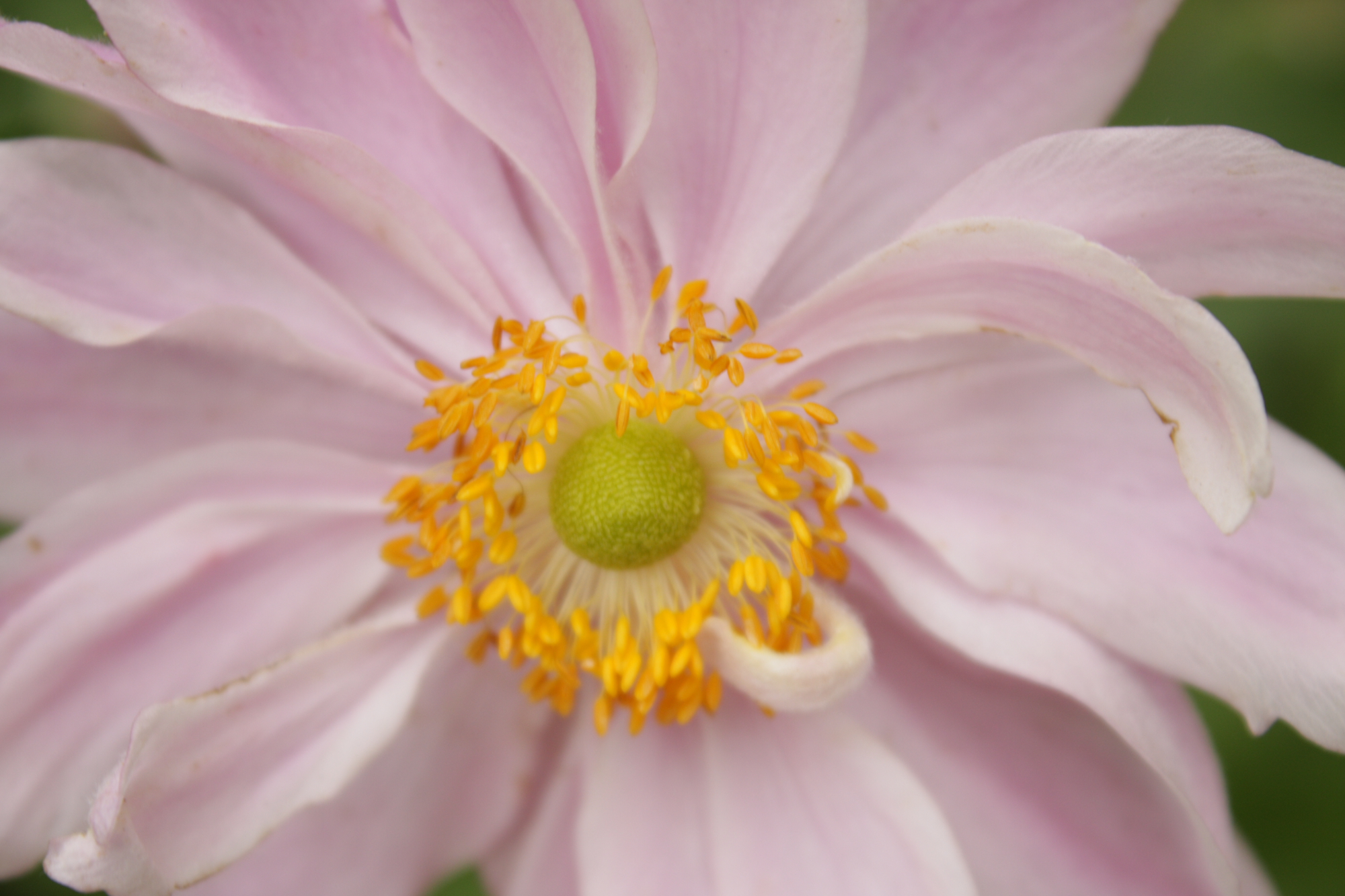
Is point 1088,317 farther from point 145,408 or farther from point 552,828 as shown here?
point 145,408

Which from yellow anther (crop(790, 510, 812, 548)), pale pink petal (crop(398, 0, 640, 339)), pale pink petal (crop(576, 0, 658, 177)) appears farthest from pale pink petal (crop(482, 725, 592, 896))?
pale pink petal (crop(576, 0, 658, 177))

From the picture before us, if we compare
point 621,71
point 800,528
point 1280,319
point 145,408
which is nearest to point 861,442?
point 800,528

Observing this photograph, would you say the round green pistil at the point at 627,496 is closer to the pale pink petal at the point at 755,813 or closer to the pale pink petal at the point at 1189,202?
the pale pink petal at the point at 755,813

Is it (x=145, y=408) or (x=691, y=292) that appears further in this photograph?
(x=145, y=408)

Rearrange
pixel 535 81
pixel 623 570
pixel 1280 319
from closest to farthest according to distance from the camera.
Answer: pixel 535 81 → pixel 623 570 → pixel 1280 319

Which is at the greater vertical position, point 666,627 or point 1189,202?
point 1189,202

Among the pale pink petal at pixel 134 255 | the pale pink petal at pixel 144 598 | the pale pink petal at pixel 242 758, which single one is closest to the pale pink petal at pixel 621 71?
the pale pink petal at pixel 134 255

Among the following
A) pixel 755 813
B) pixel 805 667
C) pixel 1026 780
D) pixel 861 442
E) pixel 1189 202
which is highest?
pixel 1189 202
